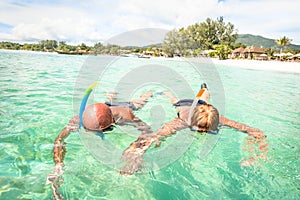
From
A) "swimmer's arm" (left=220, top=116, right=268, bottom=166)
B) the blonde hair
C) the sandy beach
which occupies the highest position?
the sandy beach

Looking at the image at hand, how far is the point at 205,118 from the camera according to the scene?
298cm

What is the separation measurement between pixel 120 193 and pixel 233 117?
3.85 meters

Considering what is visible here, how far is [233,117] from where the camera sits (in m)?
5.06

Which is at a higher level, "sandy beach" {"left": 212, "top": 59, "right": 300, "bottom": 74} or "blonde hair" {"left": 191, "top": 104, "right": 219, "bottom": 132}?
"sandy beach" {"left": 212, "top": 59, "right": 300, "bottom": 74}

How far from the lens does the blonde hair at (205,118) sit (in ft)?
9.80

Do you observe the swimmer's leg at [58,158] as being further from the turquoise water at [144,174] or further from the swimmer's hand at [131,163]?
the swimmer's hand at [131,163]

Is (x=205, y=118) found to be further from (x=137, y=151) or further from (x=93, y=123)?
(x=93, y=123)

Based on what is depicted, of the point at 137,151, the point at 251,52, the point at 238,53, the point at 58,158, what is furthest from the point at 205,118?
the point at 238,53

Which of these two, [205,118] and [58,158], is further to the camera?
[205,118]

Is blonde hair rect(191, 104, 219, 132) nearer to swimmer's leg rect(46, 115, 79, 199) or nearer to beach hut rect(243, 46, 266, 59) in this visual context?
swimmer's leg rect(46, 115, 79, 199)

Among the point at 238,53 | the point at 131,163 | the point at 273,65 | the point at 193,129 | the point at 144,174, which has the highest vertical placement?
the point at 238,53

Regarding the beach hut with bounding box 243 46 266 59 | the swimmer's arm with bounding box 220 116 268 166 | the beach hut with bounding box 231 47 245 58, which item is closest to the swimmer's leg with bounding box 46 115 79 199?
the swimmer's arm with bounding box 220 116 268 166

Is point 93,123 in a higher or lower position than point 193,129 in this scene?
higher

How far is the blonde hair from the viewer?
2.99m
